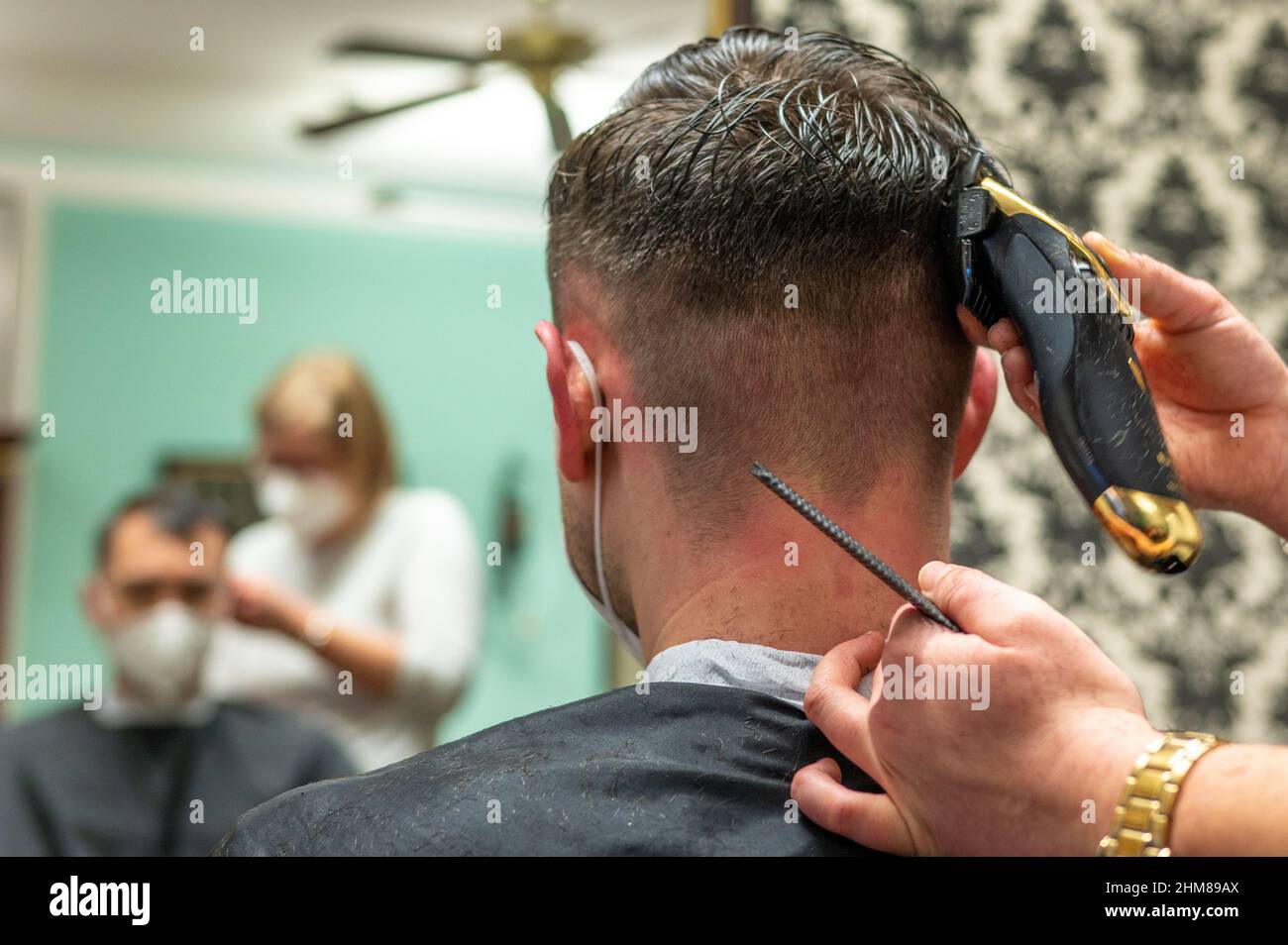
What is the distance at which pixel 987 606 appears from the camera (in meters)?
0.85

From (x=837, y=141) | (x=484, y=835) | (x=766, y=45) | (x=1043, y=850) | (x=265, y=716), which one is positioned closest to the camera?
(x=1043, y=850)

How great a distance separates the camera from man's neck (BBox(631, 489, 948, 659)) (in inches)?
41.6

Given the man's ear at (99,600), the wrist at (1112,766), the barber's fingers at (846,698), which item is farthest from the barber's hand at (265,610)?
the wrist at (1112,766)

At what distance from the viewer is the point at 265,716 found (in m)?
2.77

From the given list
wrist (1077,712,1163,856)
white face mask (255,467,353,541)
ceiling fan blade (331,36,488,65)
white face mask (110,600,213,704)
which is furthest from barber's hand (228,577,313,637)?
wrist (1077,712,1163,856)

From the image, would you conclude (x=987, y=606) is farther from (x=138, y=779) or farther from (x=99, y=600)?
(x=99, y=600)

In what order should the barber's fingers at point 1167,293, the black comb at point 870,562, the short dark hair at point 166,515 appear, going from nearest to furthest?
the black comb at point 870,562 < the barber's fingers at point 1167,293 < the short dark hair at point 166,515

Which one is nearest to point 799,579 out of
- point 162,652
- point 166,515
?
point 162,652

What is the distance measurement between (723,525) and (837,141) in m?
0.34

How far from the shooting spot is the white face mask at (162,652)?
2596 millimetres

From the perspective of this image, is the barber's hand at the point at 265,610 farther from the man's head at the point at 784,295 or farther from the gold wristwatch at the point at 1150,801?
the gold wristwatch at the point at 1150,801

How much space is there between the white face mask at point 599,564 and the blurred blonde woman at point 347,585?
1628mm
